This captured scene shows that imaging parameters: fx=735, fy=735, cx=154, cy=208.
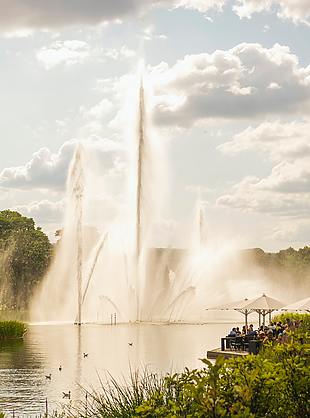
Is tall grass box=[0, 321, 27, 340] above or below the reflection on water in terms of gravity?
above

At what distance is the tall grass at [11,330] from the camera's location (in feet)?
155

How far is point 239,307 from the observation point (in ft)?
140

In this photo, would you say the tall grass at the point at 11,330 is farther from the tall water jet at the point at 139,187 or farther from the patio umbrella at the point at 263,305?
the tall water jet at the point at 139,187

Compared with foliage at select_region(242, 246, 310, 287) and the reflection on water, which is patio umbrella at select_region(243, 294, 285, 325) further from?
foliage at select_region(242, 246, 310, 287)

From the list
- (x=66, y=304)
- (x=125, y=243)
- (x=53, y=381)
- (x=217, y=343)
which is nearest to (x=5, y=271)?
(x=66, y=304)

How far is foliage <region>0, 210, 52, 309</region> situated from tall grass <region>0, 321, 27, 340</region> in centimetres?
5200

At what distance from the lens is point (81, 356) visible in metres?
37.9

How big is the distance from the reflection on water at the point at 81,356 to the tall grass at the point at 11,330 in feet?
2.89

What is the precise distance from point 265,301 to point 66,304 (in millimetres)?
37570

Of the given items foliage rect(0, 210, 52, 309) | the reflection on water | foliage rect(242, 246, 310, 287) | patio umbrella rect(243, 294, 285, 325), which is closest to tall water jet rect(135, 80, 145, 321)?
the reflection on water

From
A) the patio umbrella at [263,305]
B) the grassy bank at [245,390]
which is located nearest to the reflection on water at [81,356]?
the patio umbrella at [263,305]

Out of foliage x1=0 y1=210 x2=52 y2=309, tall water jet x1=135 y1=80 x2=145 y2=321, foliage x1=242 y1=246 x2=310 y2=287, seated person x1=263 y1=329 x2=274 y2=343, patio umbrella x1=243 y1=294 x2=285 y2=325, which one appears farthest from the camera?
foliage x1=242 y1=246 x2=310 y2=287

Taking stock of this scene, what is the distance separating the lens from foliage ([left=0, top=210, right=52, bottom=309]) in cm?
10162

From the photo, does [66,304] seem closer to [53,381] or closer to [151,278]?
[151,278]
